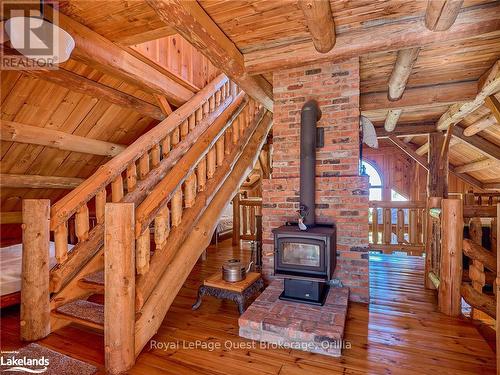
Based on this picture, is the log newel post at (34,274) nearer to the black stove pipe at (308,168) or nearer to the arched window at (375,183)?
the black stove pipe at (308,168)

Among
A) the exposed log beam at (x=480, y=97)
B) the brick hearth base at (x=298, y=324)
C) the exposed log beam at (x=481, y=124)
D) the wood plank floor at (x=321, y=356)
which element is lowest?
the wood plank floor at (x=321, y=356)

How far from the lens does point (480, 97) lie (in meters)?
3.53

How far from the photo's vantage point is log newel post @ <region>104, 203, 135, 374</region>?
1817 mm

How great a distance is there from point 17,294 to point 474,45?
523cm

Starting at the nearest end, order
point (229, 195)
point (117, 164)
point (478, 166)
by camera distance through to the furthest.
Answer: point (117, 164) → point (229, 195) → point (478, 166)

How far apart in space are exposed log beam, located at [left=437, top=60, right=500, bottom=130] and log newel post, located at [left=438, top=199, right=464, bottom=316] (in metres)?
1.64

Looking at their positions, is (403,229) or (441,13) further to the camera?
(403,229)

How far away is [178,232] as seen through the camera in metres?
2.57

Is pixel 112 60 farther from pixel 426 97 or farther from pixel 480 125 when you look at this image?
pixel 480 125

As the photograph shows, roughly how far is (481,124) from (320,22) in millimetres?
4468

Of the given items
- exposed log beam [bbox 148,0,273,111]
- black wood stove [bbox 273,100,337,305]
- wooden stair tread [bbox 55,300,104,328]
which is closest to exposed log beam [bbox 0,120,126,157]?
wooden stair tread [bbox 55,300,104,328]

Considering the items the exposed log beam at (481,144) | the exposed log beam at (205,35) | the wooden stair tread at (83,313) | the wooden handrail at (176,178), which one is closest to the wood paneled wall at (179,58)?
the wooden handrail at (176,178)

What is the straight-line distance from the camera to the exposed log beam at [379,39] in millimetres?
2119

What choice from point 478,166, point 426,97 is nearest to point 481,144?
point 478,166
